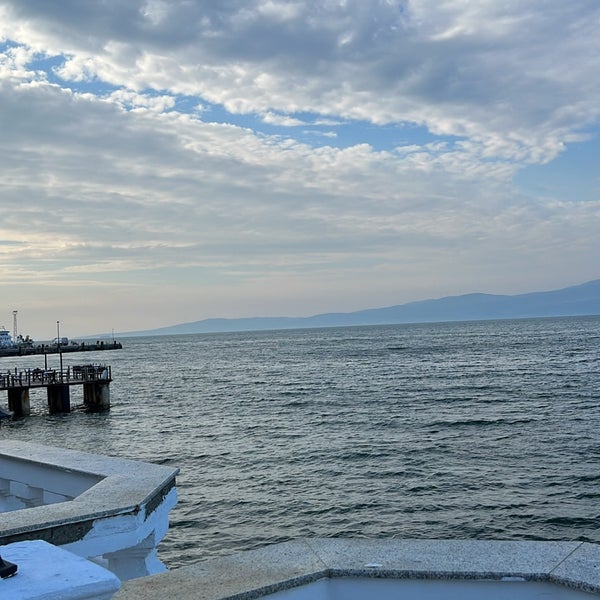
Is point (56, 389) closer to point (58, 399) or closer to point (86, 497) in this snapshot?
point (58, 399)

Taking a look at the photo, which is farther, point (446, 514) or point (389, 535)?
point (446, 514)

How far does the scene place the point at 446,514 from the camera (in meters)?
17.6

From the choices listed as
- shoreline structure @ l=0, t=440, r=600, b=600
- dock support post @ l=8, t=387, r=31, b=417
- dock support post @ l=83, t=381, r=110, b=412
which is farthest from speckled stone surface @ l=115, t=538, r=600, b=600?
dock support post @ l=83, t=381, r=110, b=412

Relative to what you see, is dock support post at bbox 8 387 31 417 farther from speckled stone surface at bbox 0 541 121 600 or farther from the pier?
speckled stone surface at bbox 0 541 121 600

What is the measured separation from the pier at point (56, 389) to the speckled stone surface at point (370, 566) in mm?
44740

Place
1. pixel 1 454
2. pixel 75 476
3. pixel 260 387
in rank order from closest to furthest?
pixel 75 476 → pixel 1 454 → pixel 260 387

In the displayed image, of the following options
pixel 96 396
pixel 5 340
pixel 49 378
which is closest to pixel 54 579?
pixel 96 396

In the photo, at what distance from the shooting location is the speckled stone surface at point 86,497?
3.63 meters

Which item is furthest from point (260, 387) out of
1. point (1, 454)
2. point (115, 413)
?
point (1, 454)

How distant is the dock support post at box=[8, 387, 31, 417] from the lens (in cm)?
4497

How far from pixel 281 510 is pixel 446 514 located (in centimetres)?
468

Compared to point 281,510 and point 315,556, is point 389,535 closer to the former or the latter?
point 281,510

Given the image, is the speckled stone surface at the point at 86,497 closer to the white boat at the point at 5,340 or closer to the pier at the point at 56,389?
the pier at the point at 56,389

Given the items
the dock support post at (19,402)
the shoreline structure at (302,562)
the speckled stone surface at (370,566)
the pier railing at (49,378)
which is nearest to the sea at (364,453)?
the dock support post at (19,402)
